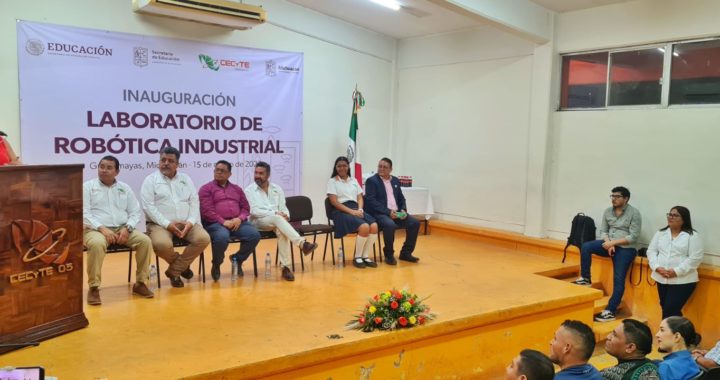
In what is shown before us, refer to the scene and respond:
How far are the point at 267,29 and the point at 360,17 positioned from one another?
1.22m

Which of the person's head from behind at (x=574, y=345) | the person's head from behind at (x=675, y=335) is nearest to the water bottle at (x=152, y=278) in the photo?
the person's head from behind at (x=574, y=345)

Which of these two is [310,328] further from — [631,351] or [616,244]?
[616,244]

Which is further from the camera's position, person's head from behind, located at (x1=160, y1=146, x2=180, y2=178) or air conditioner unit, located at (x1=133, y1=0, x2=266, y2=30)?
air conditioner unit, located at (x1=133, y1=0, x2=266, y2=30)

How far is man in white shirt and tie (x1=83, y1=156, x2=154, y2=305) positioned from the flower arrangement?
1.62 metres

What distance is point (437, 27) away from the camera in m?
7.71

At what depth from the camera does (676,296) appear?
5328 millimetres

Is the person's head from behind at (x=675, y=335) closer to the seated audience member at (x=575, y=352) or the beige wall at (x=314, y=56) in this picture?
the seated audience member at (x=575, y=352)

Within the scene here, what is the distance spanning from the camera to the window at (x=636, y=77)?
5977 millimetres

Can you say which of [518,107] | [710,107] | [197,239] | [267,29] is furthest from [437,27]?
[197,239]

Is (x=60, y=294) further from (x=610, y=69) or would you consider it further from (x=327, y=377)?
(x=610, y=69)

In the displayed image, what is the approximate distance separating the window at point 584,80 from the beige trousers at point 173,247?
437 centimetres

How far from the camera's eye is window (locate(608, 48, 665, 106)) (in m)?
5.98

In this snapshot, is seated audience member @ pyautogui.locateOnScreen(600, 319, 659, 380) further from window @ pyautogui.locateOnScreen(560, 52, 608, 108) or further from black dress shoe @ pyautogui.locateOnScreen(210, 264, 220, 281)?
window @ pyautogui.locateOnScreen(560, 52, 608, 108)

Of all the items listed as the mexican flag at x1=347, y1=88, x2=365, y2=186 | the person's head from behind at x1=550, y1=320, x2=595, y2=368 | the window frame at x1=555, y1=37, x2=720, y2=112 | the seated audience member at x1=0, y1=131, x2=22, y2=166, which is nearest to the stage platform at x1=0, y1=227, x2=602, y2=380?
the seated audience member at x1=0, y1=131, x2=22, y2=166
